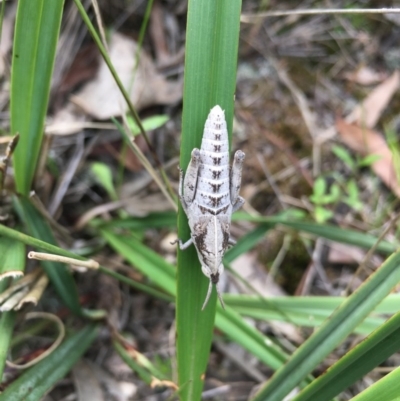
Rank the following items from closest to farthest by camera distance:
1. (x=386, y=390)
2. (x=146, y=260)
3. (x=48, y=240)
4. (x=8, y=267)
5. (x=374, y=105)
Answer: (x=386, y=390)
(x=8, y=267)
(x=48, y=240)
(x=146, y=260)
(x=374, y=105)

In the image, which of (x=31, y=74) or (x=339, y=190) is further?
(x=339, y=190)

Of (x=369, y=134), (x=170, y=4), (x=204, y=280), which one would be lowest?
(x=204, y=280)

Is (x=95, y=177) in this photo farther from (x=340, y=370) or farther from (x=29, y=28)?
(x=340, y=370)

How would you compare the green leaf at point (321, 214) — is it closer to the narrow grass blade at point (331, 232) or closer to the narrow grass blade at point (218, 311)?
the narrow grass blade at point (331, 232)

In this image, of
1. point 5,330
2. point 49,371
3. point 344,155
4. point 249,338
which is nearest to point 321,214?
point 344,155

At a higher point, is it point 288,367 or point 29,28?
point 29,28

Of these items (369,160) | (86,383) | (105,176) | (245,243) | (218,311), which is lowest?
(86,383)

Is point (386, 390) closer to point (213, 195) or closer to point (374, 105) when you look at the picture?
Answer: point (213, 195)

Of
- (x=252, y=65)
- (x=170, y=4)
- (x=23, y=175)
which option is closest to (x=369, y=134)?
(x=252, y=65)
